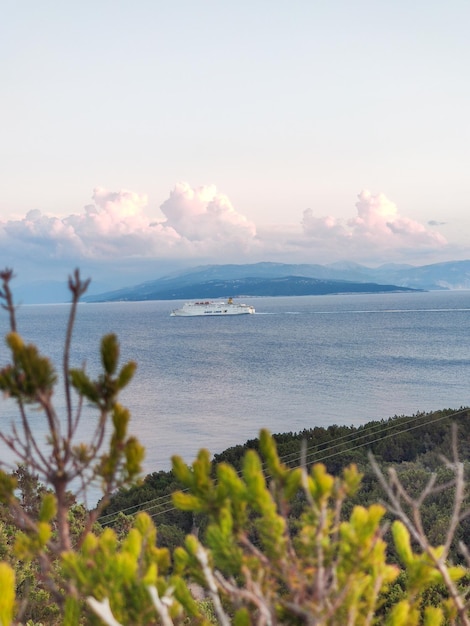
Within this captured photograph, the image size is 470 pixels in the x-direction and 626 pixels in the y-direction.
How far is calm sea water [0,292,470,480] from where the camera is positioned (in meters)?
30.5

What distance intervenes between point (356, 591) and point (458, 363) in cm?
5202

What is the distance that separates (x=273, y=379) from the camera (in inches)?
1797

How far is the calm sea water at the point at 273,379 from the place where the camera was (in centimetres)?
3048

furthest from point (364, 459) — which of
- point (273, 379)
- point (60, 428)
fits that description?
point (273, 379)

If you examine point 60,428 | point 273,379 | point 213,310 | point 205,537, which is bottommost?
point 273,379

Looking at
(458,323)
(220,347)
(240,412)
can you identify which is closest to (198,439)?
(240,412)

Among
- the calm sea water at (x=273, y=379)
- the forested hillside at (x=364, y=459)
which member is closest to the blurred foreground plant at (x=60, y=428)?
the forested hillside at (x=364, y=459)

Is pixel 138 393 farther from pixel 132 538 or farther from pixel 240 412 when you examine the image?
pixel 132 538

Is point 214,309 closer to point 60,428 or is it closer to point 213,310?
point 213,310

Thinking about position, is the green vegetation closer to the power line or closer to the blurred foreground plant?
the blurred foreground plant

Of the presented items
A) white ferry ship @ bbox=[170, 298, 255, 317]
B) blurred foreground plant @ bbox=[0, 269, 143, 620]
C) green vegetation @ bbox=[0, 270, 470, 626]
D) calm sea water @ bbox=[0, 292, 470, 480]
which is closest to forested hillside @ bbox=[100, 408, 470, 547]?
calm sea water @ bbox=[0, 292, 470, 480]

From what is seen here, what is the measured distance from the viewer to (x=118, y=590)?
2.19 metres

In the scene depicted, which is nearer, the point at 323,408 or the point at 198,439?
the point at 198,439

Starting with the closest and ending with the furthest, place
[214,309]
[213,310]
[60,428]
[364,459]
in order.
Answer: [60,428], [364,459], [214,309], [213,310]
